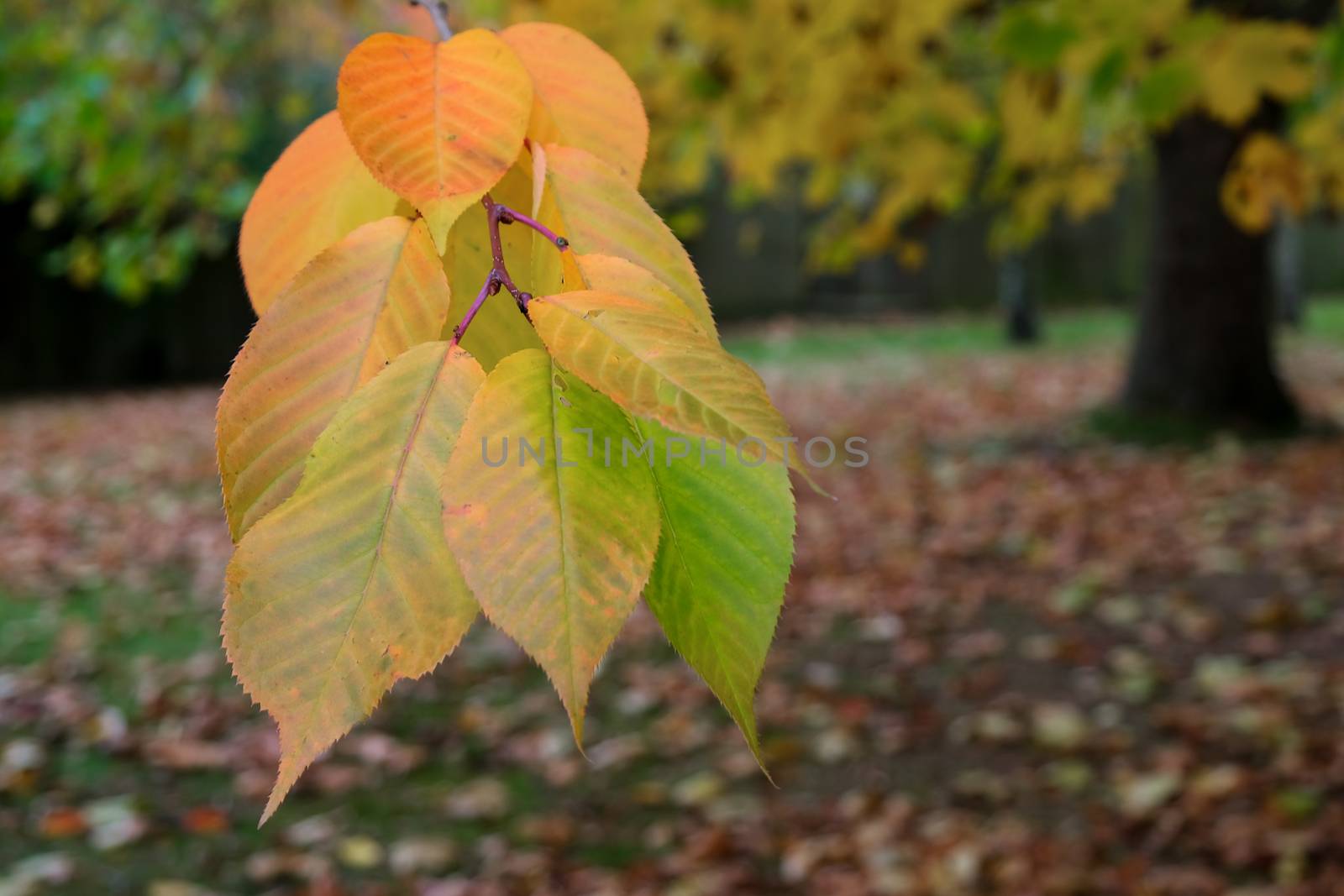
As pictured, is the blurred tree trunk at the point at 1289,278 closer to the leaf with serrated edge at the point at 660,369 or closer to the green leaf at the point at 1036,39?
the green leaf at the point at 1036,39

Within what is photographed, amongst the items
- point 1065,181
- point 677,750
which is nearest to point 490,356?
point 677,750

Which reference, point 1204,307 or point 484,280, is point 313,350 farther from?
point 1204,307

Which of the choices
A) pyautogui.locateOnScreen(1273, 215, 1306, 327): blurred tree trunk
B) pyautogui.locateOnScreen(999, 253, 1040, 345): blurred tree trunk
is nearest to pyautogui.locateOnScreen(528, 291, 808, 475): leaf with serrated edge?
pyautogui.locateOnScreen(999, 253, 1040, 345): blurred tree trunk

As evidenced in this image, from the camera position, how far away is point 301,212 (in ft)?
1.67

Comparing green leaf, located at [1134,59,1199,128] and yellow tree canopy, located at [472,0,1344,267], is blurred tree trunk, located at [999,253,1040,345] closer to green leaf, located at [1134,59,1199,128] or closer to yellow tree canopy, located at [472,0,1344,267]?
yellow tree canopy, located at [472,0,1344,267]

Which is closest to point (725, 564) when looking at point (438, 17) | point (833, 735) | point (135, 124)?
point (438, 17)

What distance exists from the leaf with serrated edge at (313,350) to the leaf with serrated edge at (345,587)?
0.02 metres

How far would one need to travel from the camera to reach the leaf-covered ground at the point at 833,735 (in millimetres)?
2758

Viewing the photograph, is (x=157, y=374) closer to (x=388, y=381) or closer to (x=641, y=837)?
(x=641, y=837)

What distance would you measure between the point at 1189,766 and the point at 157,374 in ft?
38.4

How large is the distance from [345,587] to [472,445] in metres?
0.06

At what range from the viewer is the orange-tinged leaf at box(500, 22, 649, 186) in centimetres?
54

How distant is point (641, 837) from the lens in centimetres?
294

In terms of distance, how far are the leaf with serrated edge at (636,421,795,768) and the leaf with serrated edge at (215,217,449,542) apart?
10 centimetres
